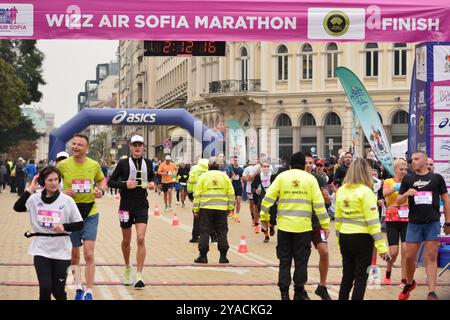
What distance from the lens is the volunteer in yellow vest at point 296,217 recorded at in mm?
11266

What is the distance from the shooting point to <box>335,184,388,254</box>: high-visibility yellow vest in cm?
1018

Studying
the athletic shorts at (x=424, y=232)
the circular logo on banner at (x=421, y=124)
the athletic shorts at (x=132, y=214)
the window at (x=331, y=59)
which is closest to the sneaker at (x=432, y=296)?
the athletic shorts at (x=424, y=232)

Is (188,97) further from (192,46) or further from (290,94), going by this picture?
(192,46)

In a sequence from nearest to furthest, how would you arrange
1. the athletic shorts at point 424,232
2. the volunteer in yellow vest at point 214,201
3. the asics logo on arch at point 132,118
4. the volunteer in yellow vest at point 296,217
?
the volunteer in yellow vest at point 296,217 → the athletic shorts at point 424,232 → the volunteer in yellow vest at point 214,201 → the asics logo on arch at point 132,118

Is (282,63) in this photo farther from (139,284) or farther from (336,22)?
(139,284)

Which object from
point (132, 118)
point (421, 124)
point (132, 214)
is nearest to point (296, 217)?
point (132, 214)

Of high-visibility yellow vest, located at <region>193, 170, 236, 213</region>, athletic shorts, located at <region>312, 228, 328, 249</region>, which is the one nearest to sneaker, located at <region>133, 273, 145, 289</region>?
athletic shorts, located at <region>312, 228, 328, 249</region>

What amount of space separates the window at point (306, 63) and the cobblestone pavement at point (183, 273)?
4321 cm

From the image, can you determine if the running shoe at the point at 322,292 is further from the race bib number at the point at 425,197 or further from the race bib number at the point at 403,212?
the race bib number at the point at 403,212

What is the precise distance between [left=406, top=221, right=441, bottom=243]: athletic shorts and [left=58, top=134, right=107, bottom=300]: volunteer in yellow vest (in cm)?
384

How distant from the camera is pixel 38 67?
7969 cm

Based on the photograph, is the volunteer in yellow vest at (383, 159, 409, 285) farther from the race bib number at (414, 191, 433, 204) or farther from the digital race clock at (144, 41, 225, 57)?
the digital race clock at (144, 41, 225, 57)

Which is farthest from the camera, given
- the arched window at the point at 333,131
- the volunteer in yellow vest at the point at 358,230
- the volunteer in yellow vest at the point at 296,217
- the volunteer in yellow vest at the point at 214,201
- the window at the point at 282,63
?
the window at the point at 282,63

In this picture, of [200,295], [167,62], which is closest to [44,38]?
[200,295]
